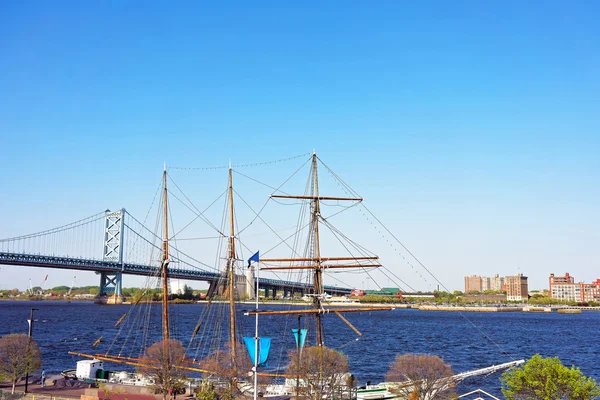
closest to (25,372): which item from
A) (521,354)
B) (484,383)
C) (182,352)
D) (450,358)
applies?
(182,352)

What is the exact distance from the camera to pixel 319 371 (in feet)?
108

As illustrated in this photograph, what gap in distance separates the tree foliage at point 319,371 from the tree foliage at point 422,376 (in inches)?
121

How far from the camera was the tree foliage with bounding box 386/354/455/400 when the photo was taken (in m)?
32.9

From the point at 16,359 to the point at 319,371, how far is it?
21906mm

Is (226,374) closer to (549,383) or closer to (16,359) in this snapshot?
(16,359)

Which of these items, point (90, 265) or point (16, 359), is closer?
point (16, 359)

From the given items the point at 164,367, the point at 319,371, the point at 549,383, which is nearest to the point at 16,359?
the point at 164,367

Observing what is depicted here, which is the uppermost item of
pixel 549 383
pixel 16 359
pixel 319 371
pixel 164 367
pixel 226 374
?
pixel 549 383

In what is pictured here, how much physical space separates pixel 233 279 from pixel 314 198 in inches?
367

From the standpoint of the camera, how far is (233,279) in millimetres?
46625

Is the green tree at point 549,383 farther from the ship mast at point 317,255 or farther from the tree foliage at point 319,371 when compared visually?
the ship mast at point 317,255

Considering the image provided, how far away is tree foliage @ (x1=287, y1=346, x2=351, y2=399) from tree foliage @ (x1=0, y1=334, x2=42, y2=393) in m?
19.3

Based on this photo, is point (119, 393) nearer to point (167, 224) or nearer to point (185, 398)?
point (185, 398)

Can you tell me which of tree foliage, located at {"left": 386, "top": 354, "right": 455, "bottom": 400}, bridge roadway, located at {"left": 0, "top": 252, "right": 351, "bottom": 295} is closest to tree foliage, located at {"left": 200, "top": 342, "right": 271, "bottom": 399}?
tree foliage, located at {"left": 386, "top": 354, "right": 455, "bottom": 400}
